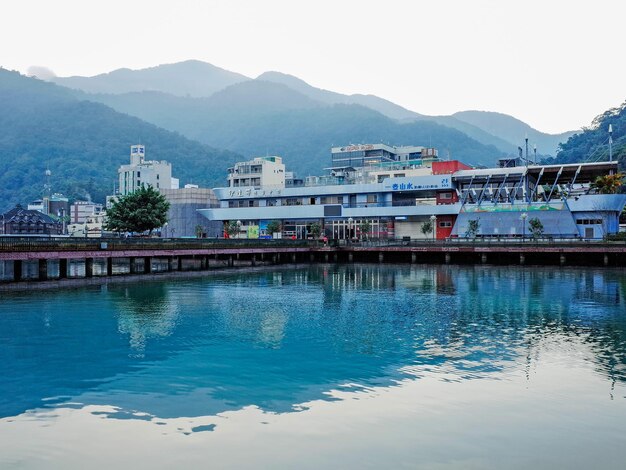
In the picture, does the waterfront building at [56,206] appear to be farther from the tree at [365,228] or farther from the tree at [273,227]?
the tree at [365,228]

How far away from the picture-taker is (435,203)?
92438 mm

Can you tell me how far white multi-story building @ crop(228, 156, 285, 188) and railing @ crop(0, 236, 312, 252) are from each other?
47.5 m

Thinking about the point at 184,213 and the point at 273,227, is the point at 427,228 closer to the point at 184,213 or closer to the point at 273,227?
the point at 273,227

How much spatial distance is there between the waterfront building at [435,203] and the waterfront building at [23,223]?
139ft

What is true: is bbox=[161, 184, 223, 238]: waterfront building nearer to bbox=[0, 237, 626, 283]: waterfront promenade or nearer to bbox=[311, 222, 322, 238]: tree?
bbox=[311, 222, 322, 238]: tree

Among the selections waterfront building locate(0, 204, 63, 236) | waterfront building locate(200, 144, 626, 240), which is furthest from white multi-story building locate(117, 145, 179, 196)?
waterfront building locate(200, 144, 626, 240)

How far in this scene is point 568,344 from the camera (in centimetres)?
2180

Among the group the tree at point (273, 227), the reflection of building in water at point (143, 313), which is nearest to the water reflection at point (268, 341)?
the reflection of building in water at point (143, 313)

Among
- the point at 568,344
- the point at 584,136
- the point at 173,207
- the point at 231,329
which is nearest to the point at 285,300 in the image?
the point at 231,329

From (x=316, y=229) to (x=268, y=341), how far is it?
2982 inches

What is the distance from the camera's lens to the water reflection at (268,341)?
15930 millimetres

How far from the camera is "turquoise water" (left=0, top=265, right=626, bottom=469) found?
11.8 m

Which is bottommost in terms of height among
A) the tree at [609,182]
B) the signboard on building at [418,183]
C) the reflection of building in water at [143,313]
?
the reflection of building in water at [143,313]

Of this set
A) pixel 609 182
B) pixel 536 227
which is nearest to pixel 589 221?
pixel 609 182
